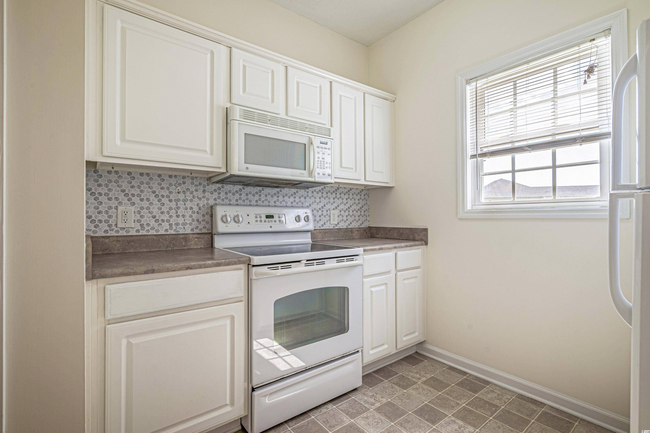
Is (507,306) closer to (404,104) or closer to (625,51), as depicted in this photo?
(625,51)

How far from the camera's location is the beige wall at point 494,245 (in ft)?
5.71

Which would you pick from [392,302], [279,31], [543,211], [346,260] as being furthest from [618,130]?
[279,31]

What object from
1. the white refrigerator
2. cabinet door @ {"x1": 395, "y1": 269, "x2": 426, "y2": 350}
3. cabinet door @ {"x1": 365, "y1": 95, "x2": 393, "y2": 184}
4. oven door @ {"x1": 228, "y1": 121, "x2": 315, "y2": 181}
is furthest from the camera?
cabinet door @ {"x1": 365, "y1": 95, "x2": 393, "y2": 184}

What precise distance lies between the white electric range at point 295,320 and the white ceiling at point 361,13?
1659mm

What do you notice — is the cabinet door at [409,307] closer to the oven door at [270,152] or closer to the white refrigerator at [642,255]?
the oven door at [270,152]

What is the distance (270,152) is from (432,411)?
177 centimetres

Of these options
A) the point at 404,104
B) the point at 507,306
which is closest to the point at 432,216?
the point at 507,306

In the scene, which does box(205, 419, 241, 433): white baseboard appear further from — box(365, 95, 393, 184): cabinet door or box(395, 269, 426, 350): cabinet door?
box(365, 95, 393, 184): cabinet door

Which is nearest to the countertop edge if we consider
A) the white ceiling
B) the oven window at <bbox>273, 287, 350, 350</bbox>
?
the oven window at <bbox>273, 287, 350, 350</bbox>

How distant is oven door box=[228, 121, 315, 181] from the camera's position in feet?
6.15

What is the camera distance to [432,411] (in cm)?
180

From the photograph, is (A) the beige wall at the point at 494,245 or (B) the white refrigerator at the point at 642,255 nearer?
(B) the white refrigerator at the point at 642,255

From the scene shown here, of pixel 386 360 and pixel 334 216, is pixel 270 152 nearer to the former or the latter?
pixel 334 216

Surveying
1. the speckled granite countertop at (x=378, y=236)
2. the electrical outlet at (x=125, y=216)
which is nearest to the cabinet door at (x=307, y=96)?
the speckled granite countertop at (x=378, y=236)
